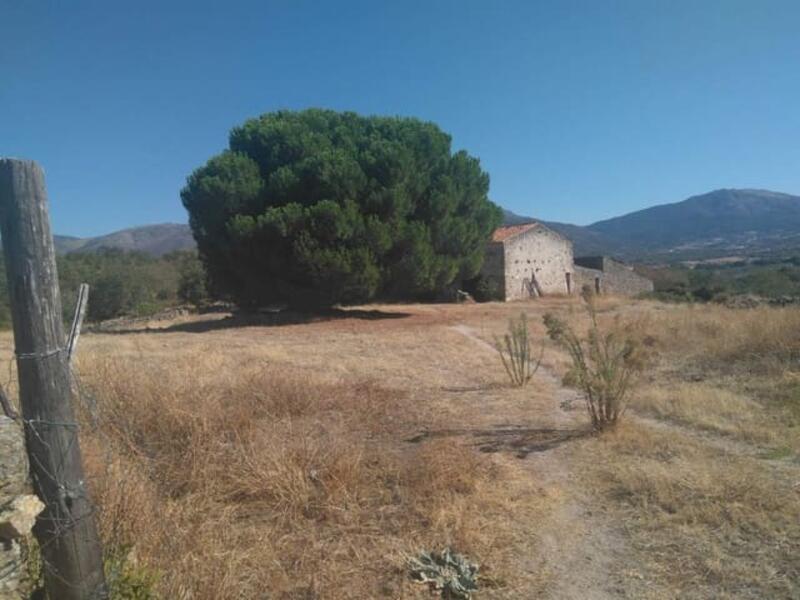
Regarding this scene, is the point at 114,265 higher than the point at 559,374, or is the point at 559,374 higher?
the point at 114,265

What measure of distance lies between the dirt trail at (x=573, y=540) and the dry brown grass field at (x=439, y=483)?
15 mm

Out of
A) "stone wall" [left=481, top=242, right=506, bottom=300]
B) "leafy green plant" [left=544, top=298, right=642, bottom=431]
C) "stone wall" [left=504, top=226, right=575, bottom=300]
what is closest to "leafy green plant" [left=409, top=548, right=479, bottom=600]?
"leafy green plant" [left=544, top=298, right=642, bottom=431]

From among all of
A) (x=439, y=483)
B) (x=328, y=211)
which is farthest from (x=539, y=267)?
(x=439, y=483)

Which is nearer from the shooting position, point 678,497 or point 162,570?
point 162,570

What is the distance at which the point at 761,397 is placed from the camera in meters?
7.04

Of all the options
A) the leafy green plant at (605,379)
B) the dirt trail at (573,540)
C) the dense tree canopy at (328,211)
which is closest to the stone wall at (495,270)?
the dense tree canopy at (328,211)

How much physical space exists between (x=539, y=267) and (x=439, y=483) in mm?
27510

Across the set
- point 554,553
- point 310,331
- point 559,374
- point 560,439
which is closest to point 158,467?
point 554,553

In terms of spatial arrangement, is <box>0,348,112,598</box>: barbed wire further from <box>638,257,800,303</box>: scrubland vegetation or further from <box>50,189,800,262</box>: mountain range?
<box>50,189,800,262</box>: mountain range

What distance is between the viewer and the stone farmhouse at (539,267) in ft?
93.9

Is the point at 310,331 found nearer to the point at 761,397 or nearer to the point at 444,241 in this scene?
the point at 444,241

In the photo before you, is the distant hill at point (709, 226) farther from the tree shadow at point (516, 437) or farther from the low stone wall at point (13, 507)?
the low stone wall at point (13, 507)

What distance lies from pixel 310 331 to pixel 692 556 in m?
13.3

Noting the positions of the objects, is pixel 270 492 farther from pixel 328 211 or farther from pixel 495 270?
pixel 495 270
